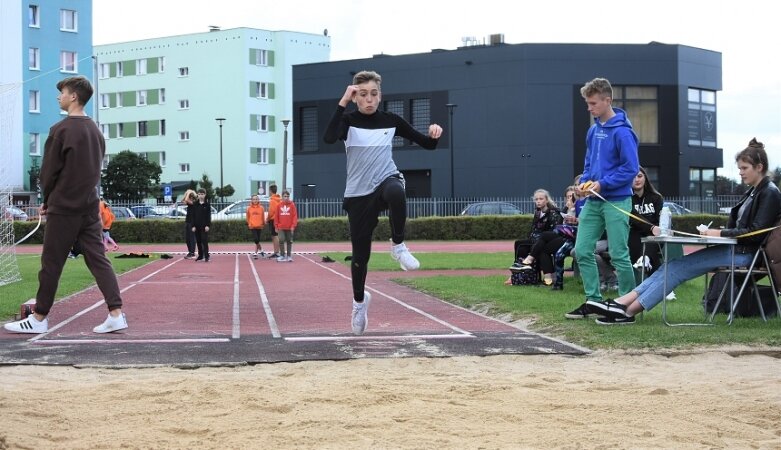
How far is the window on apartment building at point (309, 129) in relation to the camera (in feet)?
175

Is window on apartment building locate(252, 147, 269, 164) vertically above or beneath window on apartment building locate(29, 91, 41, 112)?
beneath

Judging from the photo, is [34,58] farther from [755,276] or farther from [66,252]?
[755,276]

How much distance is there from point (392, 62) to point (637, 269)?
132 ft

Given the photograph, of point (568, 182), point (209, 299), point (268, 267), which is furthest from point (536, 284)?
point (568, 182)

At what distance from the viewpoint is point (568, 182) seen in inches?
1885

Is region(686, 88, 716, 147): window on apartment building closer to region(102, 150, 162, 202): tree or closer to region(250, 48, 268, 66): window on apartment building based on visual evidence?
region(102, 150, 162, 202): tree

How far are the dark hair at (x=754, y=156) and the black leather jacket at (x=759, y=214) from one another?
16 centimetres

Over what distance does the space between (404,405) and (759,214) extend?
4.74 m

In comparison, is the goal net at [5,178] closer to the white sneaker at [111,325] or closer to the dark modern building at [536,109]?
the white sneaker at [111,325]

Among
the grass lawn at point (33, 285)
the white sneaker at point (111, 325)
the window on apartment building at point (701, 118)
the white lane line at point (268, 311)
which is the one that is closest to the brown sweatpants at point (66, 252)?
the white sneaker at point (111, 325)

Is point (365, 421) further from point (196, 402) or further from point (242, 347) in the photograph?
point (242, 347)

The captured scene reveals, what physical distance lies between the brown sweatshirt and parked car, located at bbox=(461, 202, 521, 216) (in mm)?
33031

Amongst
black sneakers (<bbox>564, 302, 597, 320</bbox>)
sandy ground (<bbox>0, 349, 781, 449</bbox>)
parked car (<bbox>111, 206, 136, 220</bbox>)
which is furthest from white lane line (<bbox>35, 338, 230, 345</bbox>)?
parked car (<bbox>111, 206, 136, 220</bbox>)

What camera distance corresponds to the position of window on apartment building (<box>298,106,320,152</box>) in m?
53.3
